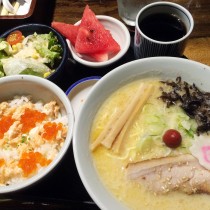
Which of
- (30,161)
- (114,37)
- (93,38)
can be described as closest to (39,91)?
(30,161)

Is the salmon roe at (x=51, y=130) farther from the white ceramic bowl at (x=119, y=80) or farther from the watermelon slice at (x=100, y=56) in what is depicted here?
the watermelon slice at (x=100, y=56)

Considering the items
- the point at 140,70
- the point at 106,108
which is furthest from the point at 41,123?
the point at 140,70

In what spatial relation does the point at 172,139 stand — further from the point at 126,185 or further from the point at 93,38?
the point at 93,38

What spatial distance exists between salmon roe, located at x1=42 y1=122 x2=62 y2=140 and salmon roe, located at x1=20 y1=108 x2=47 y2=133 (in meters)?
0.07

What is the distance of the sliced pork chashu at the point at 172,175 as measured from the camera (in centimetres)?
135

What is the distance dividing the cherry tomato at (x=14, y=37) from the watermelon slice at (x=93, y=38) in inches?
14.4

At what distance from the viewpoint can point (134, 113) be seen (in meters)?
1.53

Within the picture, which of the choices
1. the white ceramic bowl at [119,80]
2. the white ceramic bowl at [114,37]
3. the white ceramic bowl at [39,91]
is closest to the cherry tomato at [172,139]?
the white ceramic bowl at [119,80]

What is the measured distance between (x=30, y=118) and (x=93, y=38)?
0.66m

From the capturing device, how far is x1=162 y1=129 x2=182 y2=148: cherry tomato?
1.42 m

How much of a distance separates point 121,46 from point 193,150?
903 mm

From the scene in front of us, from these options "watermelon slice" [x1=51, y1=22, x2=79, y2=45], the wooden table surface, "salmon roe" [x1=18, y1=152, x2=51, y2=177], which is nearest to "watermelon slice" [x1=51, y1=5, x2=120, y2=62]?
"watermelon slice" [x1=51, y1=22, x2=79, y2=45]

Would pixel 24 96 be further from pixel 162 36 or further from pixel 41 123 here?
pixel 162 36

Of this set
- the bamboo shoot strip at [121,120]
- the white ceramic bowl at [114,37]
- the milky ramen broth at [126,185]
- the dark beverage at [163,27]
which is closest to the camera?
the milky ramen broth at [126,185]
